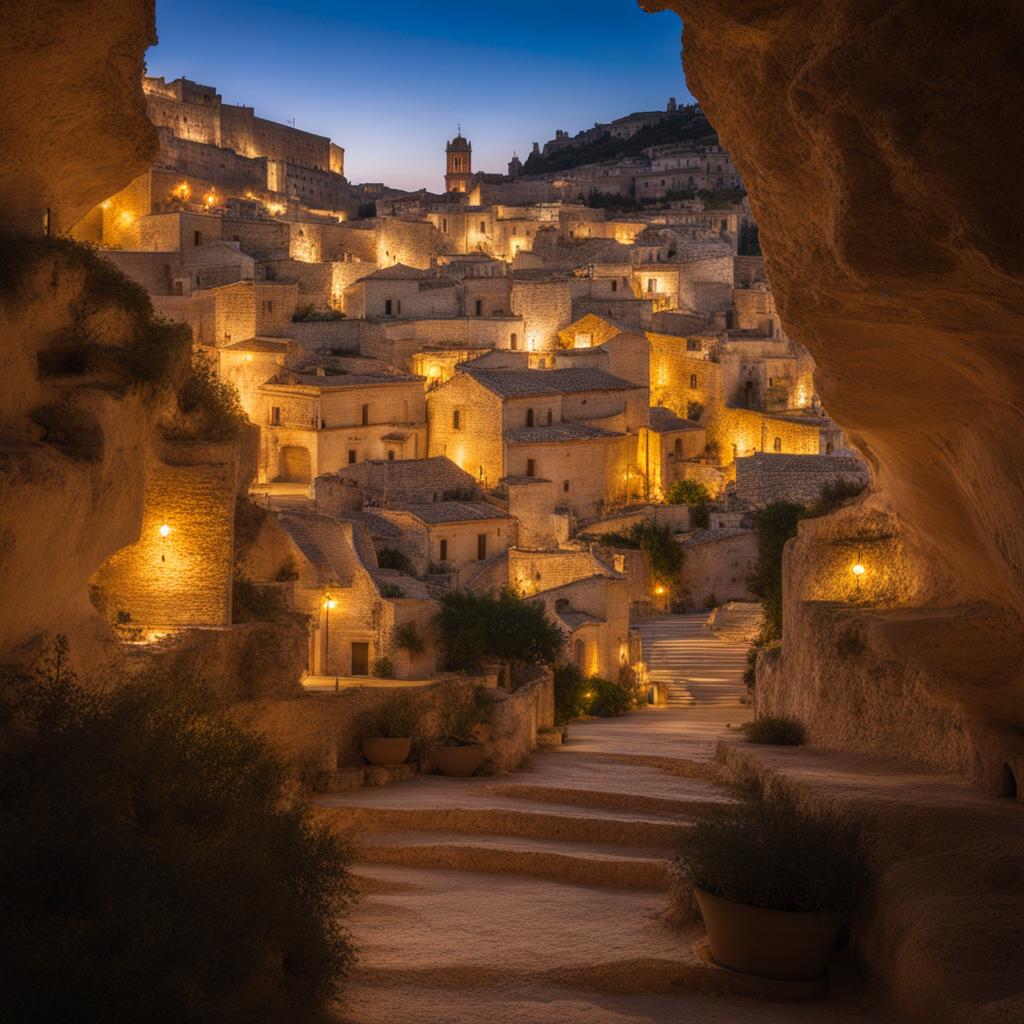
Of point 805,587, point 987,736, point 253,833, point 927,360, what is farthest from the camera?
point 805,587

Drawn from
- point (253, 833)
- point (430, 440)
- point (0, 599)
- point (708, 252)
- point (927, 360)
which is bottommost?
point (253, 833)

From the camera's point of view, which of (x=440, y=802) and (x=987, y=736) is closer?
(x=987, y=736)

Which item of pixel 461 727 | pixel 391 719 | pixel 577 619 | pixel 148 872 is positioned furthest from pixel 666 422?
pixel 148 872

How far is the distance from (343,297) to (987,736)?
47798 mm

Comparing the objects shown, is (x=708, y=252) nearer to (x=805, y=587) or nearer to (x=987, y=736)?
(x=805, y=587)

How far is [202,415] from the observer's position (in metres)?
15.1

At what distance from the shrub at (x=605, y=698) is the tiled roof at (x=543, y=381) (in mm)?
16381

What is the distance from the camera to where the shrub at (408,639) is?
24625 mm

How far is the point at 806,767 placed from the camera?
549 inches

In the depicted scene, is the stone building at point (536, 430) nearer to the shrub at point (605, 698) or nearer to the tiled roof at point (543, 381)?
the tiled roof at point (543, 381)

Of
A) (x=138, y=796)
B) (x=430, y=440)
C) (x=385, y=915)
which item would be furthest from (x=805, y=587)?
(x=430, y=440)

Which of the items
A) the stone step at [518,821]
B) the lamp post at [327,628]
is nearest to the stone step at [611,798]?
the stone step at [518,821]

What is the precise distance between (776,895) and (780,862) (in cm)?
24

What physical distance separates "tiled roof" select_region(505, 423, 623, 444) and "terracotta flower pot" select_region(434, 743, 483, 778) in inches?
1120
